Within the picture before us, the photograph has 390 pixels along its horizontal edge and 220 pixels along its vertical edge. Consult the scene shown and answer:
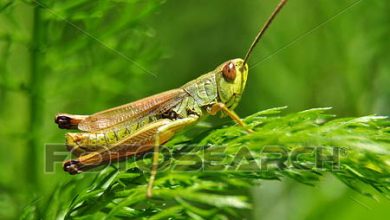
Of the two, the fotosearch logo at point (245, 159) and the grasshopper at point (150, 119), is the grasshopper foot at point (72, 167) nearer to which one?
the grasshopper at point (150, 119)

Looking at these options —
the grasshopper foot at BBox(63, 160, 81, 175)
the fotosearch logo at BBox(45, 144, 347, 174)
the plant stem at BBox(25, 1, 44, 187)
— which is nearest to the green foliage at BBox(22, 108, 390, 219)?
the fotosearch logo at BBox(45, 144, 347, 174)

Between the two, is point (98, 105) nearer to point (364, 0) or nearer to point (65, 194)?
point (65, 194)

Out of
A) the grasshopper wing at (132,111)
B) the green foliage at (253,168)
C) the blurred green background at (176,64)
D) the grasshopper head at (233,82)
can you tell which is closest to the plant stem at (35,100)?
the blurred green background at (176,64)

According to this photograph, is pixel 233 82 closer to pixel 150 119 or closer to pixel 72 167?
pixel 150 119

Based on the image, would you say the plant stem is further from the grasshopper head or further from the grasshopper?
the grasshopper head

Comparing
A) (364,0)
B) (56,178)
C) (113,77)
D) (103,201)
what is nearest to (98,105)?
(113,77)

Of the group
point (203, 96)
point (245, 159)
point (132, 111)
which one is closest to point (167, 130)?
point (132, 111)
